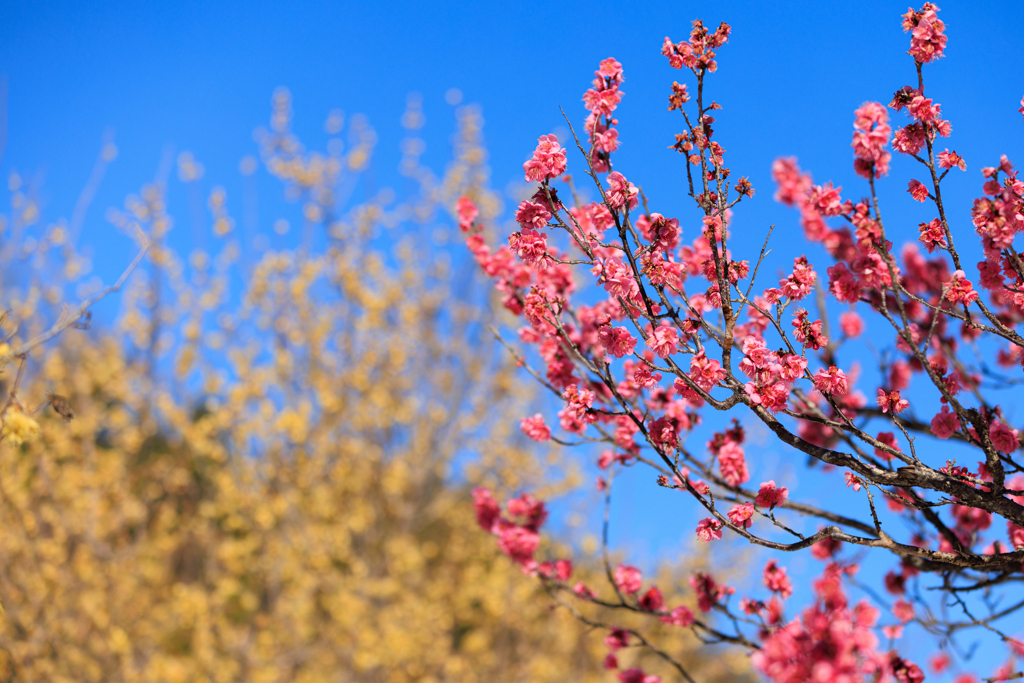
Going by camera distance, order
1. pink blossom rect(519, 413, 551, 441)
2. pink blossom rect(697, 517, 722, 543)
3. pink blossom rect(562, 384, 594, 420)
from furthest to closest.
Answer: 1. pink blossom rect(519, 413, 551, 441)
2. pink blossom rect(562, 384, 594, 420)
3. pink blossom rect(697, 517, 722, 543)

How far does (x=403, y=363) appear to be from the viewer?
9.93 metres

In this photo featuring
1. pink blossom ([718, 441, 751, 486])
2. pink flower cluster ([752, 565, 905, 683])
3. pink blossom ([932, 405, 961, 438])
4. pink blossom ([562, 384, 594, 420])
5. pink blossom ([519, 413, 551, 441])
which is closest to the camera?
pink flower cluster ([752, 565, 905, 683])

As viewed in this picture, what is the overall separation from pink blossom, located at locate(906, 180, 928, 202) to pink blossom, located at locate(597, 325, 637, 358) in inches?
53.7

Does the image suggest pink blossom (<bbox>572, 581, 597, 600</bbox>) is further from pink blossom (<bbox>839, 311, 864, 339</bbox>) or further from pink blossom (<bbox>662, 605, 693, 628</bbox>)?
pink blossom (<bbox>839, 311, 864, 339</bbox>)

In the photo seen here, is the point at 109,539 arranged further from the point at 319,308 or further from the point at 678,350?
the point at 678,350

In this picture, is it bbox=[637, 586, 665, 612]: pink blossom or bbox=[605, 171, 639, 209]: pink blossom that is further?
bbox=[637, 586, 665, 612]: pink blossom

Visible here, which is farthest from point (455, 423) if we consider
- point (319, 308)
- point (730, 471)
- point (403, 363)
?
point (730, 471)

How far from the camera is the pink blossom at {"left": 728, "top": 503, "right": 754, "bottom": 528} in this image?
2729 millimetres

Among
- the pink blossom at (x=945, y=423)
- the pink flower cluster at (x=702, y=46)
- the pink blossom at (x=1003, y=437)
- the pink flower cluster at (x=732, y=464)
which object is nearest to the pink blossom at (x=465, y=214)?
the pink flower cluster at (x=702, y=46)

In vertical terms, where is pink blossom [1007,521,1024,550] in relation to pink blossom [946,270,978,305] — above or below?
below

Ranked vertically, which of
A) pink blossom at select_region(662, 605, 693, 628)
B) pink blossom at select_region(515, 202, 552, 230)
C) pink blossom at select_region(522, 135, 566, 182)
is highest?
pink blossom at select_region(522, 135, 566, 182)

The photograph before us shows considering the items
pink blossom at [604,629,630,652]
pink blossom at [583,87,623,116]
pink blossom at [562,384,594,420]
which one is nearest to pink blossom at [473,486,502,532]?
pink blossom at [604,629,630,652]

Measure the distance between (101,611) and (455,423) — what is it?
511cm

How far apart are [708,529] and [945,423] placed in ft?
3.92
